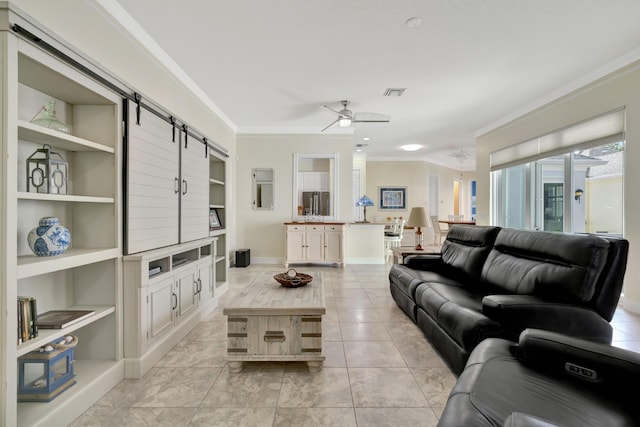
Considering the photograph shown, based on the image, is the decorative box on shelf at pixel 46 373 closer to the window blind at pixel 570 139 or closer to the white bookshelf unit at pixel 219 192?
the white bookshelf unit at pixel 219 192

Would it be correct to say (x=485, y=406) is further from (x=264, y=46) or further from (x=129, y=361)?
(x=264, y=46)

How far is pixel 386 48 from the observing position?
3070 mm

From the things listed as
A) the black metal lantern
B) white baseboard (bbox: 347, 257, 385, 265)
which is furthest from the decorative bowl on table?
white baseboard (bbox: 347, 257, 385, 265)

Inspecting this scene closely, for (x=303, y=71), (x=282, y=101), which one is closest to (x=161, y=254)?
(x=303, y=71)

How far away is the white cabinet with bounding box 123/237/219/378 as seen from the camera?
2037 mm

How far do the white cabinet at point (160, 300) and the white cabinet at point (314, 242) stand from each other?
2.61m

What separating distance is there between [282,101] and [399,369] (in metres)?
3.95

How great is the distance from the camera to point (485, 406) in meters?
1.02

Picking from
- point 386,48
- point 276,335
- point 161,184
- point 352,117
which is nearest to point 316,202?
point 352,117

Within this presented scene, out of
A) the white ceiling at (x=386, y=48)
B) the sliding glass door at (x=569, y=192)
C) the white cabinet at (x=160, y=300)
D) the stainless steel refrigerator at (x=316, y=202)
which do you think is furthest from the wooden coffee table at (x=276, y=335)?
the stainless steel refrigerator at (x=316, y=202)

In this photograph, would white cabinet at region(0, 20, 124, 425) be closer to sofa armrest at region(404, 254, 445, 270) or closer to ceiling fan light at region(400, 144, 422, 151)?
sofa armrest at region(404, 254, 445, 270)

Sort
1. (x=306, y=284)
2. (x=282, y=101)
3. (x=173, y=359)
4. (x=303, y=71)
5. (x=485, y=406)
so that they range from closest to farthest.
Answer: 1. (x=485, y=406)
2. (x=173, y=359)
3. (x=306, y=284)
4. (x=303, y=71)
5. (x=282, y=101)

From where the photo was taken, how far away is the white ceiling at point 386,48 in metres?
2.48

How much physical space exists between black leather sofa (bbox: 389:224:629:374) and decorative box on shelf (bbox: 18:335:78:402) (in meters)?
2.31
